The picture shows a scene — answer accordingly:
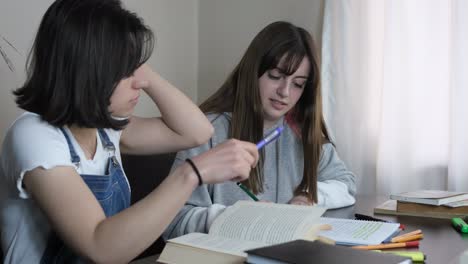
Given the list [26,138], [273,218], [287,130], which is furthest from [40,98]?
[287,130]

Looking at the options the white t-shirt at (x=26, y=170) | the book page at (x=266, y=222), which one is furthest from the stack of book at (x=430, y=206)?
the white t-shirt at (x=26, y=170)

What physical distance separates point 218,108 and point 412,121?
0.93 m

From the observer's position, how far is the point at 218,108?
63.8 inches

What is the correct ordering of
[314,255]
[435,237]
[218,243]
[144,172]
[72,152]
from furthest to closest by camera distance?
1. [144,172]
2. [435,237]
3. [72,152]
4. [218,243]
5. [314,255]

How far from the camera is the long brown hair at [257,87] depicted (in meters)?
1.59

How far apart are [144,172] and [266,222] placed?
101 cm

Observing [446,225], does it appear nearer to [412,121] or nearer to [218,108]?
[218,108]

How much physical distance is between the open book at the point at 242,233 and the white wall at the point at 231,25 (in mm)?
1499

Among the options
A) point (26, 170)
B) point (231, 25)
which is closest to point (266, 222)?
point (26, 170)

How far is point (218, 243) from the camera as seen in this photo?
3.12 ft

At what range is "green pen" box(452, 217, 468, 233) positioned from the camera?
1.25 m

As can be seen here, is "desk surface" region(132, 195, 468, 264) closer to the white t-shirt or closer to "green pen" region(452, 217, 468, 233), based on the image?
"green pen" region(452, 217, 468, 233)

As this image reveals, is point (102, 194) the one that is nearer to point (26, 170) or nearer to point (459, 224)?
point (26, 170)

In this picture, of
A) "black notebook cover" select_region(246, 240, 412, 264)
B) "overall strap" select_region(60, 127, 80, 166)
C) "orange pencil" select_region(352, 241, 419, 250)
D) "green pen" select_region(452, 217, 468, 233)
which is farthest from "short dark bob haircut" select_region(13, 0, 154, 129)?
"green pen" select_region(452, 217, 468, 233)
